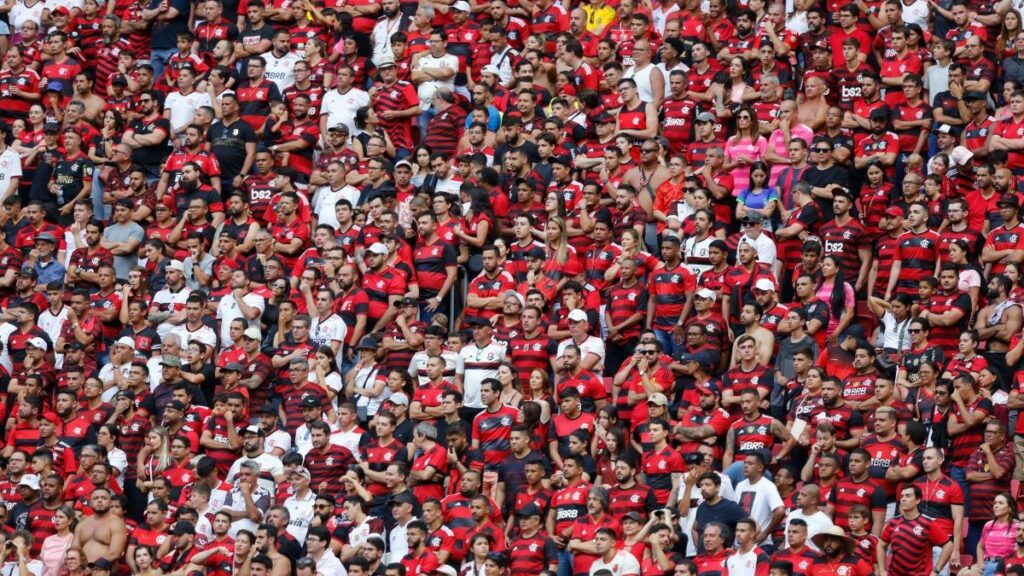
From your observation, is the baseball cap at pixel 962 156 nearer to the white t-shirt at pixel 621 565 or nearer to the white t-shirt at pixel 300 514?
the white t-shirt at pixel 621 565

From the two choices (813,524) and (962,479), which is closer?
(813,524)

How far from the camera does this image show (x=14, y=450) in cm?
2008

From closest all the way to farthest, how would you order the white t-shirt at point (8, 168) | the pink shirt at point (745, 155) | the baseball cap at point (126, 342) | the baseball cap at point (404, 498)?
the baseball cap at point (404, 498) → the pink shirt at point (745, 155) → the baseball cap at point (126, 342) → the white t-shirt at point (8, 168)

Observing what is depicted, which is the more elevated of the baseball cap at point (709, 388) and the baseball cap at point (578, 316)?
Result: the baseball cap at point (709, 388)

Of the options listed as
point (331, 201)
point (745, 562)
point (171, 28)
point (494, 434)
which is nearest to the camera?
point (745, 562)

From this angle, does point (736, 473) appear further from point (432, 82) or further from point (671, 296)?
point (432, 82)

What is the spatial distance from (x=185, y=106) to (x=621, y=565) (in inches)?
353

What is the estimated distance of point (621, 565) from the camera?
16.4 m

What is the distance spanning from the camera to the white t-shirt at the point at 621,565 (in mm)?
16328

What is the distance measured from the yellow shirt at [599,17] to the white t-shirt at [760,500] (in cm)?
742

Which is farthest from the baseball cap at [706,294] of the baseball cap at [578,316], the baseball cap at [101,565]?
the baseball cap at [101,565]

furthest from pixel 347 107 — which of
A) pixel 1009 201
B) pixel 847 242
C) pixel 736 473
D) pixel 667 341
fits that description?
pixel 1009 201

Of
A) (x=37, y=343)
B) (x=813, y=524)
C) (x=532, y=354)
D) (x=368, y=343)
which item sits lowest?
(x=37, y=343)

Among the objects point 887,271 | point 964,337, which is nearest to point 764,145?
point 887,271
